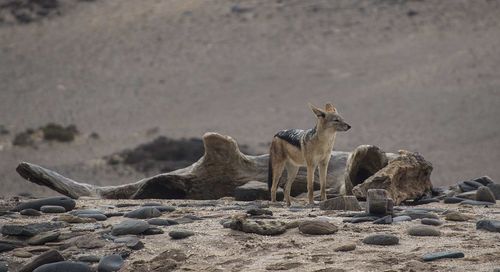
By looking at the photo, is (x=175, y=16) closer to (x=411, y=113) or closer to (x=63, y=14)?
(x=63, y=14)

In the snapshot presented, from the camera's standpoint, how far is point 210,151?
13.2m

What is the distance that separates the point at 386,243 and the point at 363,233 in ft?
1.54

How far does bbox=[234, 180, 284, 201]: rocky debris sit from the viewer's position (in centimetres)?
1249

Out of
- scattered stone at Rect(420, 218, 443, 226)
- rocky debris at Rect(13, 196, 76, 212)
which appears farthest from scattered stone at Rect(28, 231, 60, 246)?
scattered stone at Rect(420, 218, 443, 226)

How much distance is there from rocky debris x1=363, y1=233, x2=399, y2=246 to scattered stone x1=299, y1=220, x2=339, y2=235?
43 cm

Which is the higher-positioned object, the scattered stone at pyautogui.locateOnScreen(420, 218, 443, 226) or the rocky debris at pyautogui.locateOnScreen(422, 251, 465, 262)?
the scattered stone at pyautogui.locateOnScreen(420, 218, 443, 226)

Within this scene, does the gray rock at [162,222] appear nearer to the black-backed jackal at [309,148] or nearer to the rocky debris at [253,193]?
the black-backed jackal at [309,148]

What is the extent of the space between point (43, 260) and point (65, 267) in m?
0.25

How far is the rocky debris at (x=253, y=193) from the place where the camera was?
12.5m

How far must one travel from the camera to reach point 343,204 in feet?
33.8

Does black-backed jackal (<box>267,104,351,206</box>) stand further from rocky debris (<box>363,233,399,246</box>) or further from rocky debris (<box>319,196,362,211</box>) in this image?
rocky debris (<box>363,233,399,246</box>)

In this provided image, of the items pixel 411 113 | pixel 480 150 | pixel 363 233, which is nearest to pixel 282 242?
pixel 363 233

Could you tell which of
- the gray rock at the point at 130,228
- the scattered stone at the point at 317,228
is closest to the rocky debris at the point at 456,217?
the scattered stone at the point at 317,228

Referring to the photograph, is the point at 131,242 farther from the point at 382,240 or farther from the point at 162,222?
the point at 382,240
